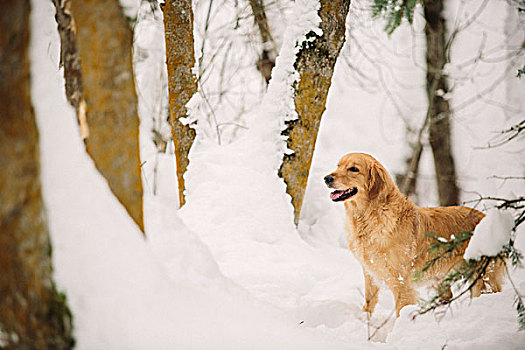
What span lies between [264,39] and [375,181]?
4889mm

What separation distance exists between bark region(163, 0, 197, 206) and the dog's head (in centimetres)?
206

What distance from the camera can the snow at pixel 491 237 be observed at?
86.6 inches

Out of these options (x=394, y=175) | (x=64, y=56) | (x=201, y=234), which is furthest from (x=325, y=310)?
(x=394, y=175)

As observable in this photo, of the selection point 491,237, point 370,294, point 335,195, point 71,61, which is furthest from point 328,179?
point 71,61

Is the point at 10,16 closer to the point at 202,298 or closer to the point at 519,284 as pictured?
the point at 202,298

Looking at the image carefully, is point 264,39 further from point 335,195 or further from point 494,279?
point 494,279

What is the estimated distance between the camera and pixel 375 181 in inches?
143

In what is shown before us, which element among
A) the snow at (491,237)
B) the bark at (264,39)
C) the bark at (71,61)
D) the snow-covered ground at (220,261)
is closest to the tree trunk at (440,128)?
the snow-covered ground at (220,261)

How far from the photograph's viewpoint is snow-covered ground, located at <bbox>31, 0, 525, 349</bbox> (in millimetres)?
1511

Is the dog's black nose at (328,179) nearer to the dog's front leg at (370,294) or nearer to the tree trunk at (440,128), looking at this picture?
the dog's front leg at (370,294)

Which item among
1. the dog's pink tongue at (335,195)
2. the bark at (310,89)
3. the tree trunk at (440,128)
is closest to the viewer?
the dog's pink tongue at (335,195)

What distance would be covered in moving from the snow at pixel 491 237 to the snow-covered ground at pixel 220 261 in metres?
0.65

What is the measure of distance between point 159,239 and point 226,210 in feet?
7.78

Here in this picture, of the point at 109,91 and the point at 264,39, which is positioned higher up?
the point at 264,39
